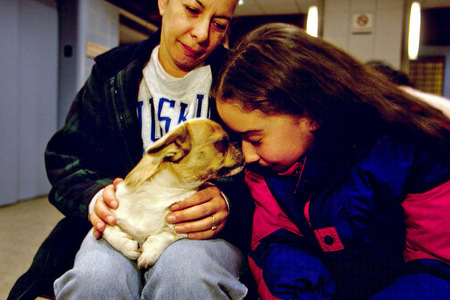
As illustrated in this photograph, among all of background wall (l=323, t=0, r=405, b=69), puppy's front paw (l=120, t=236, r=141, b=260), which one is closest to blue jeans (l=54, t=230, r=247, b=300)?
puppy's front paw (l=120, t=236, r=141, b=260)

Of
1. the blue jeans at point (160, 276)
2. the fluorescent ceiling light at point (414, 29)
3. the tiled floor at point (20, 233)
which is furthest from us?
the fluorescent ceiling light at point (414, 29)

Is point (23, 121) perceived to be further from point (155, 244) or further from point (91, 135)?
point (155, 244)

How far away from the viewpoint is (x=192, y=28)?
1.32 metres

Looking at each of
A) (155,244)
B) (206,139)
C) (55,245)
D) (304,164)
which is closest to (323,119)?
(304,164)

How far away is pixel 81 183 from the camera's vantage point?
1.34 meters

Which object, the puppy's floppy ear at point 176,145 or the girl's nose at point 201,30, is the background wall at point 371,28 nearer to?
the girl's nose at point 201,30

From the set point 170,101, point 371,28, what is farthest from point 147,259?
point 371,28

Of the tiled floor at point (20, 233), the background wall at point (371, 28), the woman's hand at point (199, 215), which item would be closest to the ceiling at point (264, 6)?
Answer: the background wall at point (371, 28)

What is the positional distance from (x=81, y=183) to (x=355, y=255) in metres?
0.99

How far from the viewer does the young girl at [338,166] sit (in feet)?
3.49

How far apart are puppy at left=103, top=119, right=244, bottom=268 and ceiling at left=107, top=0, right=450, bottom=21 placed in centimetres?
481

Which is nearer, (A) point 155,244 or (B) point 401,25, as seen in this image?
(A) point 155,244

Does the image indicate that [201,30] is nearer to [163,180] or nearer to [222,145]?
[222,145]

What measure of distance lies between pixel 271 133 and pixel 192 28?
1.62 ft
